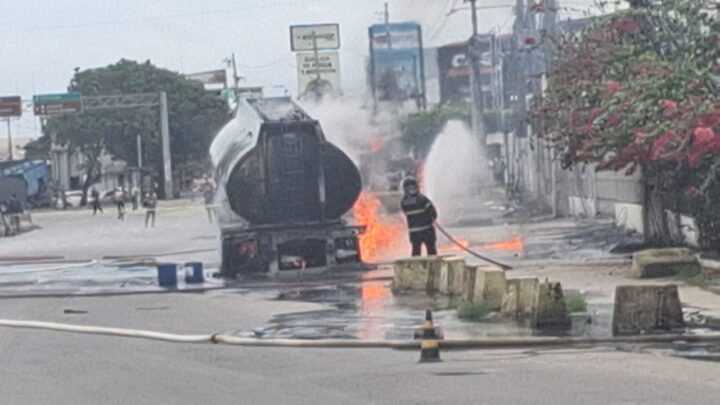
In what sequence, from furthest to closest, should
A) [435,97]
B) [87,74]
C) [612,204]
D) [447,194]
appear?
[435,97] → [87,74] → [447,194] → [612,204]

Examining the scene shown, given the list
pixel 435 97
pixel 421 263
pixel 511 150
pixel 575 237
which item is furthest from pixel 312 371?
pixel 435 97

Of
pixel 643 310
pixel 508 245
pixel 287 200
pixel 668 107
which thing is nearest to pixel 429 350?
pixel 643 310

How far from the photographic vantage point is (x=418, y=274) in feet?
78.0

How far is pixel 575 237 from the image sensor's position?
115ft

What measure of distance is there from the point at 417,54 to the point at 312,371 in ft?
287

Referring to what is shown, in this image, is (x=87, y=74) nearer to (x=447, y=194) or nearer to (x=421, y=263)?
(x=447, y=194)

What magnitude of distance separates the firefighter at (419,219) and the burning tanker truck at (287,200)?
3336 millimetres

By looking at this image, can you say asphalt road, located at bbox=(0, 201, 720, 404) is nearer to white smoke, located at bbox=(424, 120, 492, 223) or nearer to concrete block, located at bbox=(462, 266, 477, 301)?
concrete block, located at bbox=(462, 266, 477, 301)

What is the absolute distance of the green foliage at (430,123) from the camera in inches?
2870

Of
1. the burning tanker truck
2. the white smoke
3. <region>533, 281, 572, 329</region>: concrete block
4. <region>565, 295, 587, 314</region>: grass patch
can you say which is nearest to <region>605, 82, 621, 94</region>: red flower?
<region>565, 295, 587, 314</region>: grass patch

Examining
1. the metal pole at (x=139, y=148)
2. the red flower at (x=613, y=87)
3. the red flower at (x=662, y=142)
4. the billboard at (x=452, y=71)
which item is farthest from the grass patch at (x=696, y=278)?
the billboard at (x=452, y=71)

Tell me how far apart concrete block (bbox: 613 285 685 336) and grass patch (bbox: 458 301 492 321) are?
254 cm

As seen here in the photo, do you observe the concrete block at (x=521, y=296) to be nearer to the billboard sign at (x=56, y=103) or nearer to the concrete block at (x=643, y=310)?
the concrete block at (x=643, y=310)

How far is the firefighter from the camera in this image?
27.2 metres
